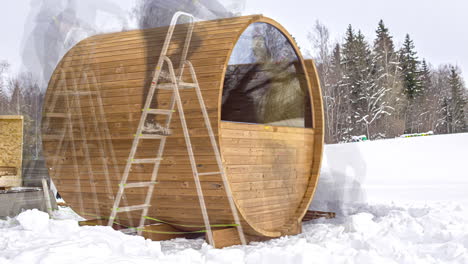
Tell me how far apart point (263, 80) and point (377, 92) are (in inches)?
831

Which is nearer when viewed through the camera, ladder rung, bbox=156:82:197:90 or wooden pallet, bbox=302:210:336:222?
ladder rung, bbox=156:82:197:90

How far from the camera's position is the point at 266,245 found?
5539mm

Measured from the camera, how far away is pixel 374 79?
26.6m

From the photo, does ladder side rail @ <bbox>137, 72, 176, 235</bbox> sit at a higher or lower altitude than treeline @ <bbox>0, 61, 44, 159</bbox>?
lower

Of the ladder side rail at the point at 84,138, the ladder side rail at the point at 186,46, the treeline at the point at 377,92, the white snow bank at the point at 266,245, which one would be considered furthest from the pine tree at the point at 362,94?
the ladder side rail at the point at 84,138

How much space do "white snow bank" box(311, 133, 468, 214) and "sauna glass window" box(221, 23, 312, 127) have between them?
2.71 meters

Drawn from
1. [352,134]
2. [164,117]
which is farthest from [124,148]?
[352,134]

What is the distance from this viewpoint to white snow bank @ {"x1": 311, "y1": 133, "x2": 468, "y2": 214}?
32.6 ft

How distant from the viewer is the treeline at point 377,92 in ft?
76.1

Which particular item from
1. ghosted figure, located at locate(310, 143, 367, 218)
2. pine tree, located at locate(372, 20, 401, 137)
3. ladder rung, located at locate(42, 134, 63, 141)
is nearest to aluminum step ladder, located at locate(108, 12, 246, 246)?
ladder rung, located at locate(42, 134, 63, 141)

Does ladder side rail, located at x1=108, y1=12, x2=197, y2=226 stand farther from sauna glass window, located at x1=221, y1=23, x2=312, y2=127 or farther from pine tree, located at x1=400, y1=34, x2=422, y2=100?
pine tree, located at x1=400, y1=34, x2=422, y2=100

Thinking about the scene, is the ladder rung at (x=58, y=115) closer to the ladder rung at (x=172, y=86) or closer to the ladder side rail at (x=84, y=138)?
the ladder side rail at (x=84, y=138)

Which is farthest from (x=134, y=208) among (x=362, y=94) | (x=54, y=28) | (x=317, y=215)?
(x=362, y=94)

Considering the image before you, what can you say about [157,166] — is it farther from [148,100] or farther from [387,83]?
[387,83]
